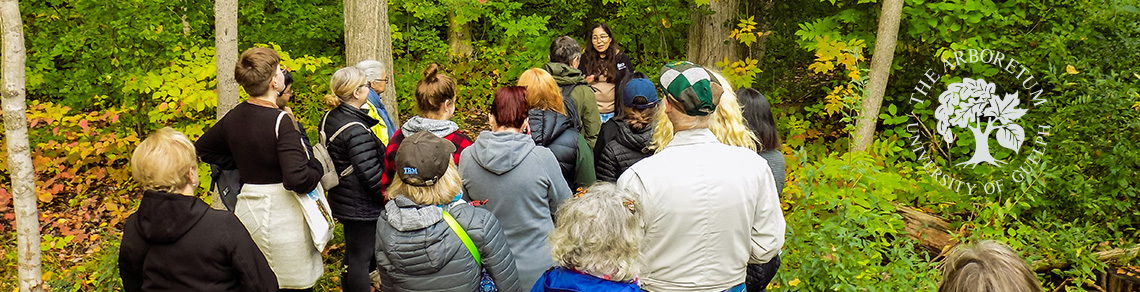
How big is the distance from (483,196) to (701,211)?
126 cm

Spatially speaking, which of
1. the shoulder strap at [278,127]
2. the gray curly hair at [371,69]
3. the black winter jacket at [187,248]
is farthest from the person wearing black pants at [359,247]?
the black winter jacket at [187,248]

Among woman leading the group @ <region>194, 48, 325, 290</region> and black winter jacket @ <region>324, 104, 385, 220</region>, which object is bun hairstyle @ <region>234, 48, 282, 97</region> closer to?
woman leading the group @ <region>194, 48, 325, 290</region>

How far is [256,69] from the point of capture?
3.38 m

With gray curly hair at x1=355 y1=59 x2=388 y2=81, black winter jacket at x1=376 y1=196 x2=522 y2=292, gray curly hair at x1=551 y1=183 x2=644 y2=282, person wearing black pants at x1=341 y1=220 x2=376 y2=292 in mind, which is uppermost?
gray curly hair at x1=355 y1=59 x2=388 y2=81

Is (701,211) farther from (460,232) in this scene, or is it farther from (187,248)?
(187,248)

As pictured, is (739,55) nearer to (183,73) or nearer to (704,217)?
(183,73)

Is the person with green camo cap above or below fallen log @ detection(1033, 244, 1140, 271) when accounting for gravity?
above

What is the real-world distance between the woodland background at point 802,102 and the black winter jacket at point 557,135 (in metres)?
1.28

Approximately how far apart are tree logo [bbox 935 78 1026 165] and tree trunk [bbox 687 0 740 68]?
224 cm

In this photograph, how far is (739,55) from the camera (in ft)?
27.5

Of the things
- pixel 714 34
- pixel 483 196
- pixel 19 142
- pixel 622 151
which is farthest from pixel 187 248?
pixel 714 34

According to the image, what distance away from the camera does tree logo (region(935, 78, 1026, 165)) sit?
615cm

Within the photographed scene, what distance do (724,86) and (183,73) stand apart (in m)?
5.37

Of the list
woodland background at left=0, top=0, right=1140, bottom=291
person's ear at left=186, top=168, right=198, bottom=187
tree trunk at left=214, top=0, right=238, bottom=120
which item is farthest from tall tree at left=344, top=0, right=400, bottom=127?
person's ear at left=186, top=168, right=198, bottom=187
